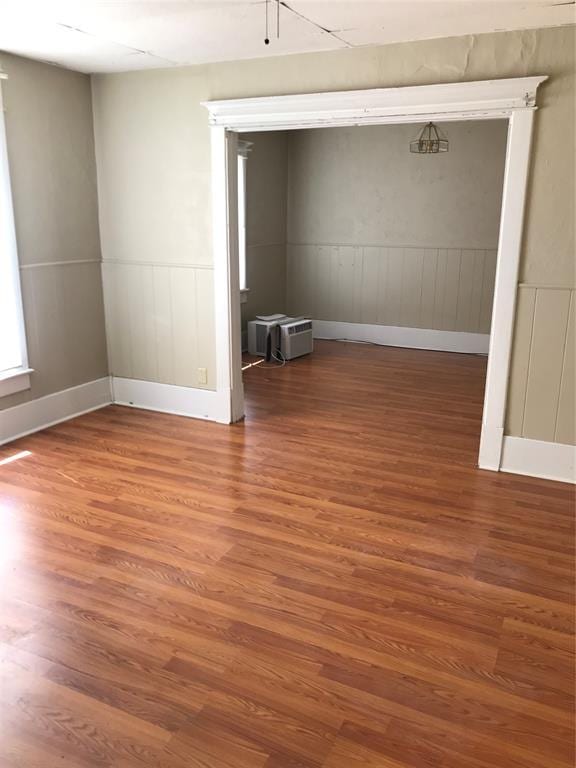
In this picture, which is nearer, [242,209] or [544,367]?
[544,367]

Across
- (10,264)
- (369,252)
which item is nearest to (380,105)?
(10,264)

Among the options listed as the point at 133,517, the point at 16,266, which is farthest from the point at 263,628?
the point at 16,266

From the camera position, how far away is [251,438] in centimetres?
409

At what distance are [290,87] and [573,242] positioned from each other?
1.85 meters

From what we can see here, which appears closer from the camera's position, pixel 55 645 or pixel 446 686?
pixel 446 686

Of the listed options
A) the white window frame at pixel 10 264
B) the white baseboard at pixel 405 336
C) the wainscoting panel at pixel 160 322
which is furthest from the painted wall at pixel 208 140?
the white baseboard at pixel 405 336

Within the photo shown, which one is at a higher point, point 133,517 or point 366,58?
point 366,58

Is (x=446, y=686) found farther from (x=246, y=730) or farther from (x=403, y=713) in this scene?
(x=246, y=730)

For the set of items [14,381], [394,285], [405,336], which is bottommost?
[405,336]

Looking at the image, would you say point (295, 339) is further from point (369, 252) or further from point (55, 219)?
point (55, 219)

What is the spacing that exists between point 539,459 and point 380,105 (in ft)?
7.18

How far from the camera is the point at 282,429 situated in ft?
14.0

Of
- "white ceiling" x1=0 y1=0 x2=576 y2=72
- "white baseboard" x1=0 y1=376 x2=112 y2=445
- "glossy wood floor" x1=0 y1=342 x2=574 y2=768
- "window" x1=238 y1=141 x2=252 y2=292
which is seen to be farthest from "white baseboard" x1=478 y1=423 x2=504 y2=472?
"window" x1=238 y1=141 x2=252 y2=292

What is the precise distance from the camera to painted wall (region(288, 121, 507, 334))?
6.19 meters
